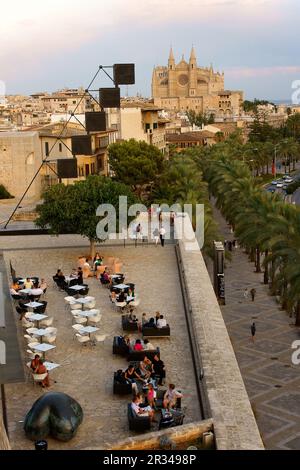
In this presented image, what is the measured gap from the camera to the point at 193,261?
2477cm

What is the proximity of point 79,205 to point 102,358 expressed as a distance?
12091 millimetres

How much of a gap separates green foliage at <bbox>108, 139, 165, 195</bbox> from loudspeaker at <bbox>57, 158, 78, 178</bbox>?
21387 millimetres

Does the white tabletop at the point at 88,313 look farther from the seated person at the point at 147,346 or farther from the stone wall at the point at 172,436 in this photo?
the stone wall at the point at 172,436

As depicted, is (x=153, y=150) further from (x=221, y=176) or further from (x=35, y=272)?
(x=35, y=272)

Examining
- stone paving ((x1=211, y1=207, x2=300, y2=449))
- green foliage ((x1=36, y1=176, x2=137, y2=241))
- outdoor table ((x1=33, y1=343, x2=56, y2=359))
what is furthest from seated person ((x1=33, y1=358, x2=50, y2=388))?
green foliage ((x1=36, y1=176, x2=137, y2=241))

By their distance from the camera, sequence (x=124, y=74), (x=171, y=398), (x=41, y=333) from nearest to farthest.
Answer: (x=171, y=398)
(x=41, y=333)
(x=124, y=74)

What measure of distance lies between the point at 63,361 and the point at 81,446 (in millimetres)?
4544

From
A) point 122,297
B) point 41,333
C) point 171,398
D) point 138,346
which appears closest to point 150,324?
point 138,346

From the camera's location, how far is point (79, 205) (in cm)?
2773

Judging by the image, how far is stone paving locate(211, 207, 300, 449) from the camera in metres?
19.3

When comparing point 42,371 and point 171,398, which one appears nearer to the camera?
point 171,398

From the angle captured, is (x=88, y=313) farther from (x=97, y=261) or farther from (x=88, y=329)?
(x=97, y=261)

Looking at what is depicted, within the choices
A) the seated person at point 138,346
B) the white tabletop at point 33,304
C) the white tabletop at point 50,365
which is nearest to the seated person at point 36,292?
the white tabletop at point 33,304
